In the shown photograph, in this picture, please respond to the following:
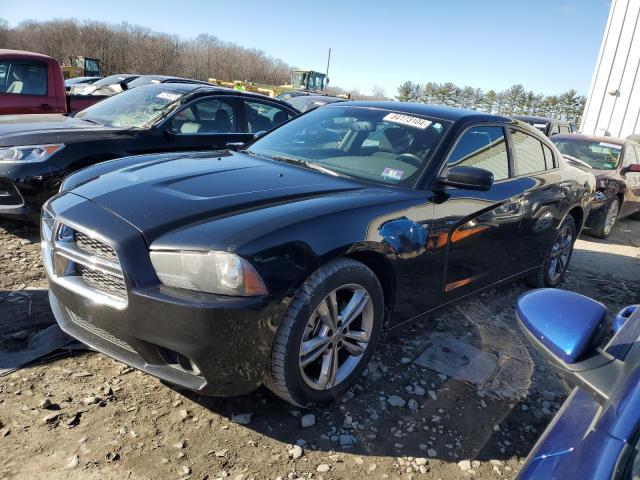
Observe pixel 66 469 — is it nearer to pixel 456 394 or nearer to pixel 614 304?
pixel 456 394

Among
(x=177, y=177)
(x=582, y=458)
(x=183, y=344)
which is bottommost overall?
→ (x=183, y=344)

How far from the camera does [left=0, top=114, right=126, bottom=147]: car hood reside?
172 inches

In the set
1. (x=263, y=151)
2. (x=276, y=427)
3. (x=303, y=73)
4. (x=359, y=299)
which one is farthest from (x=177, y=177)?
(x=303, y=73)

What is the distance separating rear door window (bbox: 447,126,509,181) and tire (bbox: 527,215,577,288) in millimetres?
1234

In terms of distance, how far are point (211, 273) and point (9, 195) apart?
3206mm

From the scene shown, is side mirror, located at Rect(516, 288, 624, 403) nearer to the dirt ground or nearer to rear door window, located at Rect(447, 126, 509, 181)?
the dirt ground

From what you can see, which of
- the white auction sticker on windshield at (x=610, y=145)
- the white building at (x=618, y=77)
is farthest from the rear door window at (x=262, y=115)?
the white building at (x=618, y=77)

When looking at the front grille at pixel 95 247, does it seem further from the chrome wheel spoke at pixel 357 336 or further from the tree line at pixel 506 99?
the tree line at pixel 506 99

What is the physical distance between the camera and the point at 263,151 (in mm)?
3467

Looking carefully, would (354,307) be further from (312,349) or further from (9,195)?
(9,195)

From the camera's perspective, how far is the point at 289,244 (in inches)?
84.0

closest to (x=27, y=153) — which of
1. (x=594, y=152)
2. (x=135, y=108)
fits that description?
(x=135, y=108)

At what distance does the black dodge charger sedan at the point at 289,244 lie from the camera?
2018mm

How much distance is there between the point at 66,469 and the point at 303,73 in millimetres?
34118
